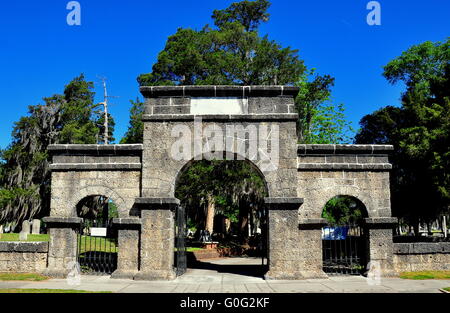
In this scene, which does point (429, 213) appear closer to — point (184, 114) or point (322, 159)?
point (322, 159)

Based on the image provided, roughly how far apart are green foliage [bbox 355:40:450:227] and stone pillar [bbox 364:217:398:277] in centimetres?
475

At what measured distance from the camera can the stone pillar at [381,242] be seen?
396 inches

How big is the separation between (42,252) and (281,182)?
22.1ft

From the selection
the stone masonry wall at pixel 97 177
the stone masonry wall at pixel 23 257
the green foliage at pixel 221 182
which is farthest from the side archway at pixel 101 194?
the green foliage at pixel 221 182

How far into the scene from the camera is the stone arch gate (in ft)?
32.3

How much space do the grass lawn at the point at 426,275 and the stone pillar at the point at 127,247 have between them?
23.1 ft

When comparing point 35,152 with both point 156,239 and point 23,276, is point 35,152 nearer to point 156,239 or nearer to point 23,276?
point 23,276

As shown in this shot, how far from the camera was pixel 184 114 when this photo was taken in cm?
1029

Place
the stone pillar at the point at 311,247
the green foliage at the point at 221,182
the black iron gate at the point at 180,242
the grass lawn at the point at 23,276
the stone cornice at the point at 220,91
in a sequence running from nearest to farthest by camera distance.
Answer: the grass lawn at the point at 23,276 → the stone pillar at the point at 311,247 → the stone cornice at the point at 220,91 → the black iron gate at the point at 180,242 → the green foliage at the point at 221,182

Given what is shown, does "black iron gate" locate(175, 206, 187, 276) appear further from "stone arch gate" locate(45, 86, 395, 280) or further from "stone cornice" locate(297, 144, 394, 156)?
"stone cornice" locate(297, 144, 394, 156)

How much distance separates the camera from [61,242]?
10.1m

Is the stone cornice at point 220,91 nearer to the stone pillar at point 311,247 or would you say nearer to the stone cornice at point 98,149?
the stone cornice at point 98,149

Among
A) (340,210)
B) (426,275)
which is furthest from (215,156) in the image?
(340,210)
